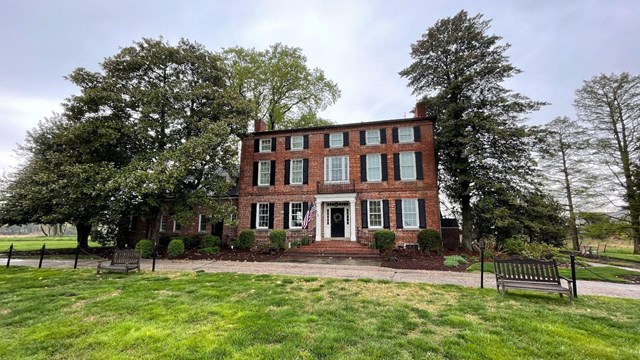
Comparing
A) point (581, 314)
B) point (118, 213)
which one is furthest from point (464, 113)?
point (118, 213)

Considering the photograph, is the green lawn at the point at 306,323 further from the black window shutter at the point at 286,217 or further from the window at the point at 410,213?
the black window shutter at the point at 286,217

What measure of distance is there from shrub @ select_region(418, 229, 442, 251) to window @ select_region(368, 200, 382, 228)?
278 cm

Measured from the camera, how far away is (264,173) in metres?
20.6

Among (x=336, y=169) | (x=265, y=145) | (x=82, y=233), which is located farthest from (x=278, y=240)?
(x=82, y=233)

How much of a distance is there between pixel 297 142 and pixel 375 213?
7739 mm

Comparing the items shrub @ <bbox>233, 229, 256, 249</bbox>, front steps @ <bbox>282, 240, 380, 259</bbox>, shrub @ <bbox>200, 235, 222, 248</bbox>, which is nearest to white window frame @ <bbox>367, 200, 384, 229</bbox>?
front steps @ <bbox>282, 240, 380, 259</bbox>

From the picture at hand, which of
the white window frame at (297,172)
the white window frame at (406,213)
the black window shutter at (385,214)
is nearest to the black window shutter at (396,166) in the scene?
the white window frame at (406,213)

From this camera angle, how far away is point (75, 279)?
8.76 m

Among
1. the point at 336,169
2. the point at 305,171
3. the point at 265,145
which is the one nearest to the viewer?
the point at 336,169

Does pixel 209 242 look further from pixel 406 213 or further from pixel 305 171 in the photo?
pixel 406 213

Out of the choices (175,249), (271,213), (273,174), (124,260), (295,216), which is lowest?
(175,249)

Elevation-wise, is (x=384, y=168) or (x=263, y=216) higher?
(x=384, y=168)

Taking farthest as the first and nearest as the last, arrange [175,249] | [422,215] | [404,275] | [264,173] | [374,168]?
[264,173]
[374,168]
[422,215]
[175,249]
[404,275]

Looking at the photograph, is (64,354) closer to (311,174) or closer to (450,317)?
(450,317)
